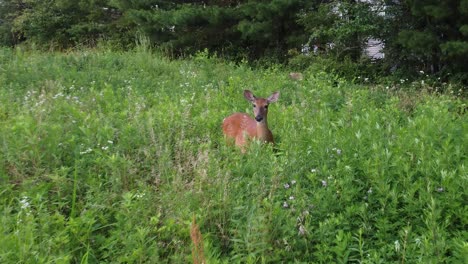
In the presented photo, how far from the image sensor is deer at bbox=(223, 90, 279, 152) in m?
4.56

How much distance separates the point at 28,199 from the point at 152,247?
0.96 meters

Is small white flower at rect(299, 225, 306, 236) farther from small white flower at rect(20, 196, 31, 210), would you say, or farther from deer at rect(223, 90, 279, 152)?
deer at rect(223, 90, 279, 152)

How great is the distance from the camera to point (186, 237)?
2623 mm

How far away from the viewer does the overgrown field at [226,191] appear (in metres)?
2.51

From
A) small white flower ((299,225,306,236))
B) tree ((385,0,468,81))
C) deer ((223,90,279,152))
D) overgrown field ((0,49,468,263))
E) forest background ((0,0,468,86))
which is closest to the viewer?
overgrown field ((0,49,468,263))

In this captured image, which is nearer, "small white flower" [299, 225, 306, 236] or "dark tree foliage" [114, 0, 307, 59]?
"small white flower" [299, 225, 306, 236]

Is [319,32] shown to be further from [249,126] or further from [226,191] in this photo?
[226,191]

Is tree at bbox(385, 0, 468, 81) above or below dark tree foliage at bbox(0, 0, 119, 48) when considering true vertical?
above

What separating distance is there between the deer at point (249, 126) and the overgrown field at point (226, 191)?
0.49ft

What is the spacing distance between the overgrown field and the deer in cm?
15

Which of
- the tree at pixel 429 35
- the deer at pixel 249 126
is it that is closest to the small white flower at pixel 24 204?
the deer at pixel 249 126

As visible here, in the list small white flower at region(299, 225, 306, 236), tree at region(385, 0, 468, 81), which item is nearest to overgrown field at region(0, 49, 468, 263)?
small white flower at region(299, 225, 306, 236)

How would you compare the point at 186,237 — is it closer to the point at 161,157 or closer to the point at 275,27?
the point at 161,157

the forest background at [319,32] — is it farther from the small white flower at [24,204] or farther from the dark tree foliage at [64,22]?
the small white flower at [24,204]
